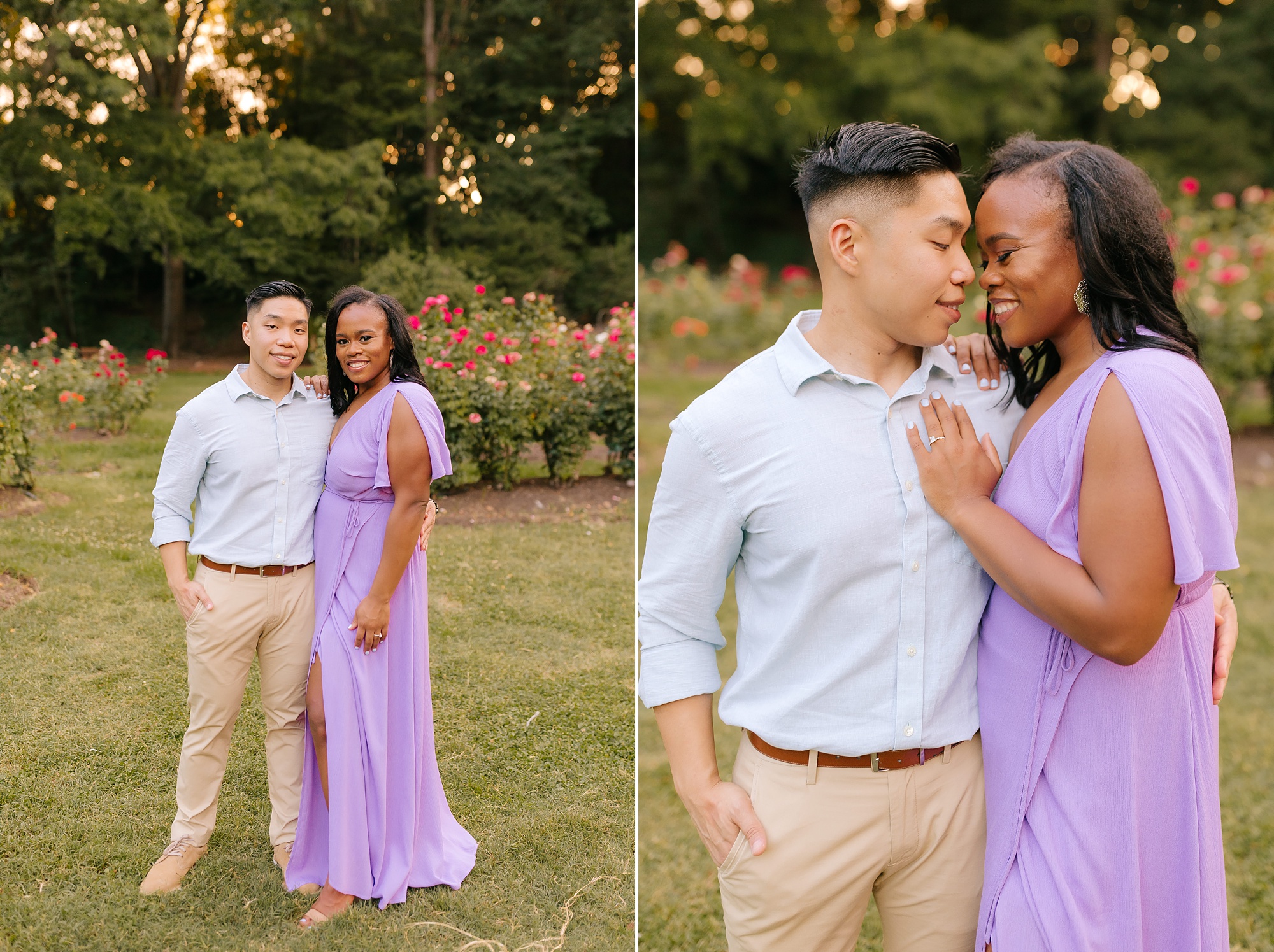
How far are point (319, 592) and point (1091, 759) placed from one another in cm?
162

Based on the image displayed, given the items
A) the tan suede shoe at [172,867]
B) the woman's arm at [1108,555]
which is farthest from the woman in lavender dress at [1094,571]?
the tan suede shoe at [172,867]

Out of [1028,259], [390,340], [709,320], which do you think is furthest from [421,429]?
[709,320]

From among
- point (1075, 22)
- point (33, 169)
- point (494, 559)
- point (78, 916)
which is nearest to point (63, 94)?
point (33, 169)

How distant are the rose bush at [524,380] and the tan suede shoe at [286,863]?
100cm

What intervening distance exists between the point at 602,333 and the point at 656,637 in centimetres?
148

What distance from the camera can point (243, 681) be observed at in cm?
233

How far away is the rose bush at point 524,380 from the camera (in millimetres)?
2670

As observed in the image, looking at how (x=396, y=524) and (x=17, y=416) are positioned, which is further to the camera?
→ (x=396, y=524)

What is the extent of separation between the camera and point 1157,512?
1.48 m

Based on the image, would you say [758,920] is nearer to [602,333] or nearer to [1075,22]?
[602,333]

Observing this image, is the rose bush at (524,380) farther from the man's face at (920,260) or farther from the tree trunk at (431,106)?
the man's face at (920,260)

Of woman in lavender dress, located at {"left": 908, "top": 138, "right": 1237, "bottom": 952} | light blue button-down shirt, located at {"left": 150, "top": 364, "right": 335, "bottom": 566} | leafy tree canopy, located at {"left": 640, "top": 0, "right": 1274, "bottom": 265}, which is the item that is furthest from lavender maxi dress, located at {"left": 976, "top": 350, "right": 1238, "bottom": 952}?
leafy tree canopy, located at {"left": 640, "top": 0, "right": 1274, "bottom": 265}

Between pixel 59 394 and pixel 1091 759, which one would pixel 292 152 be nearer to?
pixel 59 394

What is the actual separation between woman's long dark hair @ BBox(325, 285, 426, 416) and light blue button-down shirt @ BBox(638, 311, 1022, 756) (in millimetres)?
899
